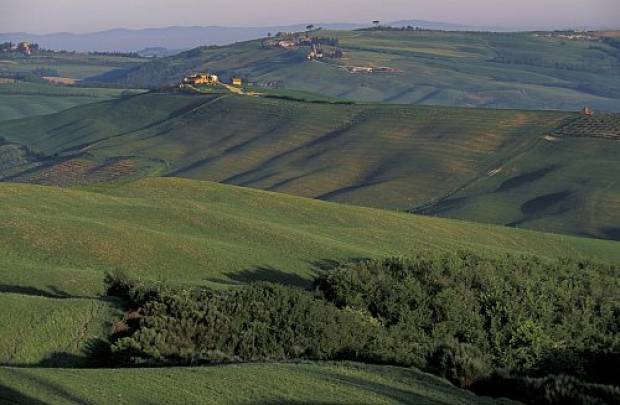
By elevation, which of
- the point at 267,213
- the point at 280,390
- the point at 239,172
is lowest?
the point at 239,172

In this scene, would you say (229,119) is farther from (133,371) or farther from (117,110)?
(133,371)

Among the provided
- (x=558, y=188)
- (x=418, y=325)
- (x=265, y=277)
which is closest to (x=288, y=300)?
(x=418, y=325)

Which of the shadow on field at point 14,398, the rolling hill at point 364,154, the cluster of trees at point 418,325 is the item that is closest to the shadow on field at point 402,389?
the cluster of trees at point 418,325

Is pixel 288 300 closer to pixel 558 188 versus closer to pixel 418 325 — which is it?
pixel 418 325

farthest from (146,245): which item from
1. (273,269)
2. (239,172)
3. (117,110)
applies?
(117,110)

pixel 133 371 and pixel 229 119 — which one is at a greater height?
pixel 133 371

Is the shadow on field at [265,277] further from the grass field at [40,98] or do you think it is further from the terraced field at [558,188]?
the grass field at [40,98]

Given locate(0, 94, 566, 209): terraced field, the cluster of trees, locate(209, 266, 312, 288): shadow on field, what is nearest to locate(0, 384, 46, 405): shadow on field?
the cluster of trees
